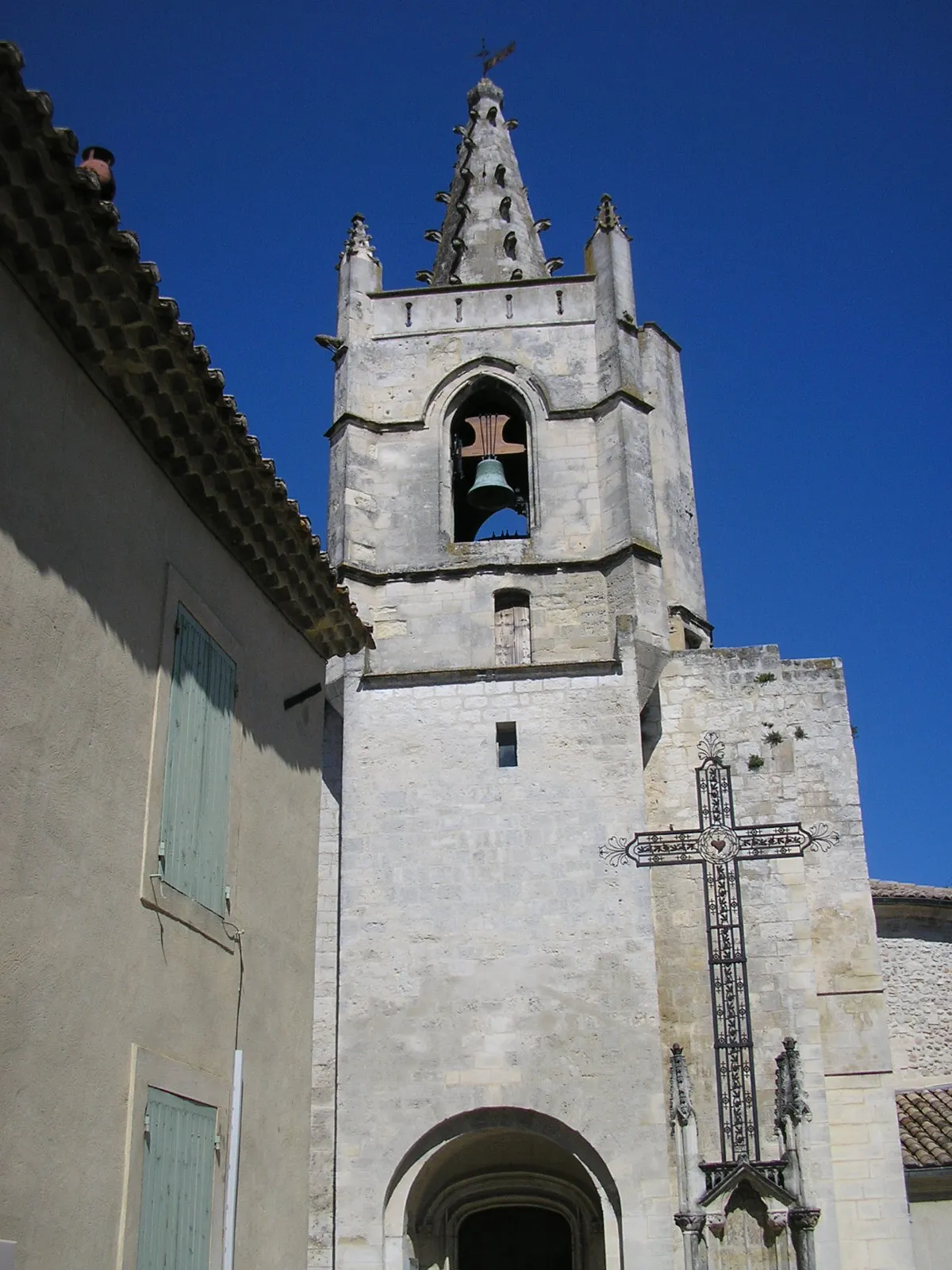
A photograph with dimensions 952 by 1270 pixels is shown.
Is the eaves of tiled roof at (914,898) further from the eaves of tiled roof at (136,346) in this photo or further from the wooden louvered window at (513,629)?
the eaves of tiled roof at (136,346)

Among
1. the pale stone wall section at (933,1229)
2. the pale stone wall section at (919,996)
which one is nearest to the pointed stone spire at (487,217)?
the pale stone wall section at (919,996)

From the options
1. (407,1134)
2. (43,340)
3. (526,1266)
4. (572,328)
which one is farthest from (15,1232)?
(572,328)

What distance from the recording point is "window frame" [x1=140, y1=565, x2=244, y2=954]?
722 centimetres

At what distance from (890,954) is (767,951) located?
17.4 feet

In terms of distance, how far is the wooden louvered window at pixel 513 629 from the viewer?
18016 mm

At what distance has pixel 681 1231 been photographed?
Result: 13914 millimetres

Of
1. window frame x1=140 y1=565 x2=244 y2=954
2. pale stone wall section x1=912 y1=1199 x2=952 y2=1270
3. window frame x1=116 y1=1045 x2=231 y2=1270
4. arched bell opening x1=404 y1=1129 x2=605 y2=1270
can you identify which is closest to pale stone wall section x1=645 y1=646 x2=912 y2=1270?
pale stone wall section x1=912 y1=1199 x2=952 y2=1270

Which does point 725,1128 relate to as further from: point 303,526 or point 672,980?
point 303,526

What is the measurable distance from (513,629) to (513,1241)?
7.58m

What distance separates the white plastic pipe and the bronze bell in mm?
11003

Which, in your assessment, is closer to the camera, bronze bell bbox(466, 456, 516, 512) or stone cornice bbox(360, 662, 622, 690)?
stone cornice bbox(360, 662, 622, 690)

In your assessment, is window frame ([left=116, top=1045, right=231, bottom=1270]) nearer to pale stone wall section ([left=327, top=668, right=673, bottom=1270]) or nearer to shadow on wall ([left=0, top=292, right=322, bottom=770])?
shadow on wall ([left=0, top=292, right=322, bottom=770])

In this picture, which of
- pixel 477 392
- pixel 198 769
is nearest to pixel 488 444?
pixel 477 392

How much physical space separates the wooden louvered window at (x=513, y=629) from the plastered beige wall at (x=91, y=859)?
9.41m
